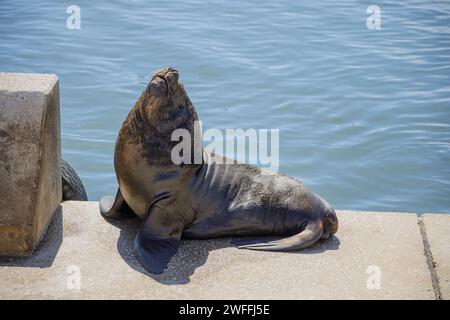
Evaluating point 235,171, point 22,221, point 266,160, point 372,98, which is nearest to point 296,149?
point 266,160

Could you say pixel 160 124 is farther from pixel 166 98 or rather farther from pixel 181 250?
pixel 181 250

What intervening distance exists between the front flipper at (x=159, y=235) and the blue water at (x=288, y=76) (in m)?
2.77

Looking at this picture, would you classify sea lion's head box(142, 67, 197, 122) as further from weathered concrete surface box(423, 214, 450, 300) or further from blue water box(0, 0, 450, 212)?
blue water box(0, 0, 450, 212)

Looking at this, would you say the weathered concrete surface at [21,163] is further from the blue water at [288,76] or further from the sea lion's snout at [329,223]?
the blue water at [288,76]

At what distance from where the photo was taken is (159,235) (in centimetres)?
459

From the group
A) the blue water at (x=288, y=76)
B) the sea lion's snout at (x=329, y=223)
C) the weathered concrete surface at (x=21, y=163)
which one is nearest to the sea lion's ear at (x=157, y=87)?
the weathered concrete surface at (x=21, y=163)

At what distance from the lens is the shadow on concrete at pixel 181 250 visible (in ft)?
14.0


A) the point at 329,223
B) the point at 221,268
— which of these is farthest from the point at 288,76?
the point at 221,268

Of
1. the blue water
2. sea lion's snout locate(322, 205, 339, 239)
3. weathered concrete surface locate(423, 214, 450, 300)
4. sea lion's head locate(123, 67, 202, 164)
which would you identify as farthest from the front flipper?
the blue water

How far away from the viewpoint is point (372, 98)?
9.39 meters

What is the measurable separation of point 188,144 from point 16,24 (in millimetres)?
6995

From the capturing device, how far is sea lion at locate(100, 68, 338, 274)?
458 cm

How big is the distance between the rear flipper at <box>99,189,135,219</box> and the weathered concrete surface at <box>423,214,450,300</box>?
1747 mm

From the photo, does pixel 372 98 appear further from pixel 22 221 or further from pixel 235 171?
pixel 22 221
